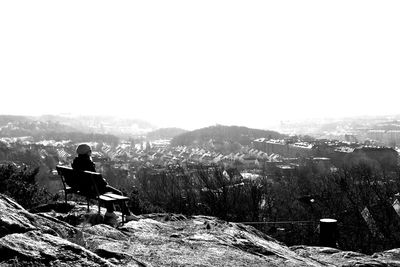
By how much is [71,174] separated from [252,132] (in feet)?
390

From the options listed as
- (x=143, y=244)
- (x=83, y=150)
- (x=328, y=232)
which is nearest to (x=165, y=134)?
(x=83, y=150)

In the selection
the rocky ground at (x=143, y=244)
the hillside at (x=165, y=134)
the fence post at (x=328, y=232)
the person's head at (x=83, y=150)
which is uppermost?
the person's head at (x=83, y=150)

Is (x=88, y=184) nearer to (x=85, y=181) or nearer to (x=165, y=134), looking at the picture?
(x=85, y=181)

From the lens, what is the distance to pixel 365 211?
76.2 ft

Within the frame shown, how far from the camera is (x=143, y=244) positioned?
20.7ft

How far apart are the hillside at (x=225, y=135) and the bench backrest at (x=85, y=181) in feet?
355

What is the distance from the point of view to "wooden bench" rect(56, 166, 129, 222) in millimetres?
7938

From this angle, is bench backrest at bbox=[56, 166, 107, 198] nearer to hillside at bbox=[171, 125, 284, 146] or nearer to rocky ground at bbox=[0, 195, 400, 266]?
rocky ground at bbox=[0, 195, 400, 266]

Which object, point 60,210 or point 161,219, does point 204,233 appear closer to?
point 161,219

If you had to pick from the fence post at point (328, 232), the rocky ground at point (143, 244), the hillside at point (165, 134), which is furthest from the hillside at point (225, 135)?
the rocky ground at point (143, 244)

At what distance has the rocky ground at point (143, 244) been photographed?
3971mm

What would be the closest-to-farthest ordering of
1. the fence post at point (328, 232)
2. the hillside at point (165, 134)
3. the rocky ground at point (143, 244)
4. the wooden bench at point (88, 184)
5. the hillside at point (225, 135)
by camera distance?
the rocky ground at point (143, 244), the wooden bench at point (88, 184), the fence post at point (328, 232), the hillside at point (225, 135), the hillside at point (165, 134)

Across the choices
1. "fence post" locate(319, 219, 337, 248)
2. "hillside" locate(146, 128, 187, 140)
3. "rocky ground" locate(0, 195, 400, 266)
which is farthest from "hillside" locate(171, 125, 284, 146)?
"rocky ground" locate(0, 195, 400, 266)

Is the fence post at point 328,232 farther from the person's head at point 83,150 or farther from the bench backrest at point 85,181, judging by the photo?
the person's head at point 83,150
